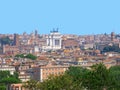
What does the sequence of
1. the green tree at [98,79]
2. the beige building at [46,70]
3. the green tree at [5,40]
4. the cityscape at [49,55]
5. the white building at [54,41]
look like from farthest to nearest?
the white building at [54,41], the green tree at [5,40], the cityscape at [49,55], the beige building at [46,70], the green tree at [98,79]

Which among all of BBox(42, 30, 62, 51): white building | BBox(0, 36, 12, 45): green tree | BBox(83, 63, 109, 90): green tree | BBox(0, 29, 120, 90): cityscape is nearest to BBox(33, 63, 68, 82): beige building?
BBox(0, 29, 120, 90): cityscape

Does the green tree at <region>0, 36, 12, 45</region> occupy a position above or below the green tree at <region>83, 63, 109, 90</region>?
above

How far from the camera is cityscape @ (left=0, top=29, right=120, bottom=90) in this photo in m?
84.5

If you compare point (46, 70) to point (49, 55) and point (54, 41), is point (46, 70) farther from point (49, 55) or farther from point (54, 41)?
point (54, 41)

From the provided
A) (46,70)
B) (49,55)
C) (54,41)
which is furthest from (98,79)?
(54,41)

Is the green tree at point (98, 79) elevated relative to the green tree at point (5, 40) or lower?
lower

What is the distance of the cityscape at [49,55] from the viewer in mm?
84500

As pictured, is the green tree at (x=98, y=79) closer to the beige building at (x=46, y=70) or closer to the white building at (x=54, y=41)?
the beige building at (x=46, y=70)

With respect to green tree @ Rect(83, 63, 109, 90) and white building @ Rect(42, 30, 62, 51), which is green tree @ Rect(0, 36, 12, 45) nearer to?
white building @ Rect(42, 30, 62, 51)

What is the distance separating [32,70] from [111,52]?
4059 cm

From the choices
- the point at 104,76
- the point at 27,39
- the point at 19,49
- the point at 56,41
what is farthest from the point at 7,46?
the point at 104,76

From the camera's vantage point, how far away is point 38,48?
14912cm

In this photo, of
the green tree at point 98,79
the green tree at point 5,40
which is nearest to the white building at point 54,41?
the green tree at point 5,40

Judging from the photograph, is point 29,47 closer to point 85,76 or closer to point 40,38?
point 40,38
